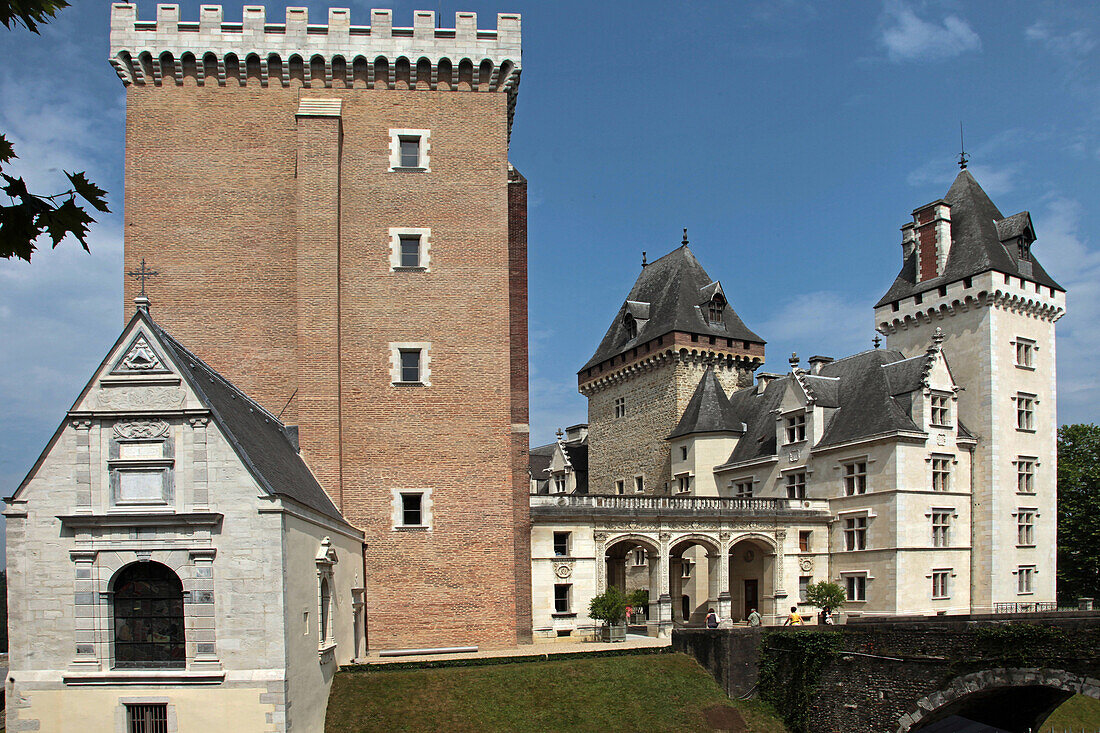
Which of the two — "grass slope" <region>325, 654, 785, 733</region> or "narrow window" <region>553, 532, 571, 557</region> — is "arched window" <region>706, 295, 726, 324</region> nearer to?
"narrow window" <region>553, 532, 571, 557</region>

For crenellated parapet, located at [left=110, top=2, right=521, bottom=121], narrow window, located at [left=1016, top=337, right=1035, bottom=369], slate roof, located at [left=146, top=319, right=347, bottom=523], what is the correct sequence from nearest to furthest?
slate roof, located at [left=146, top=319, right=347, bottom=523] → crenellated parapet, located at [left=110, top=2, right=521, bottom=121] → narrow window, located at [left=1016, top=337, right=1035, bottom=369]

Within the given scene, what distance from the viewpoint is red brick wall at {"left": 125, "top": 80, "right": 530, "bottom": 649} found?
88.4 ft

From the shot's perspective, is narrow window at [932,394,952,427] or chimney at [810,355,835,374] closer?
narrow window at [932,394,952,427]

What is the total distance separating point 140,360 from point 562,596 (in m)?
20.6

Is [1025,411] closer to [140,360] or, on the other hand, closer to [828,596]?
[828,596]

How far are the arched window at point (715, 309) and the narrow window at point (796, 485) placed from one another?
1169 centimetres

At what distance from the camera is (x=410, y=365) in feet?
92.0

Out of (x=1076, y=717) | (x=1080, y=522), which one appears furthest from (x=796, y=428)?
(x=1080, y=522)

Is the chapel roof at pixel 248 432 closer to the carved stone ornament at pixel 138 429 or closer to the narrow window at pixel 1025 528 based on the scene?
the carved stone ornament at pixel 138 429

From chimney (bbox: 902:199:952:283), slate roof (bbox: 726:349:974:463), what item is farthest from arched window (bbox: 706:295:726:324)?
chimney (bbox: 902:199:952:283)

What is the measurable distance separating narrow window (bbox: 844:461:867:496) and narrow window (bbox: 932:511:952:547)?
3.17 m

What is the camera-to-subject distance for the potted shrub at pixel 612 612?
105ft

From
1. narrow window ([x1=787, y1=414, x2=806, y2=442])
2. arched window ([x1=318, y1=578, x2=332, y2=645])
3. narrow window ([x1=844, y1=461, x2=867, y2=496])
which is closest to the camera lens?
arched window ([x1=318, y1=578, x2=332, y2=645])

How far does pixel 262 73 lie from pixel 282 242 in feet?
17.8
